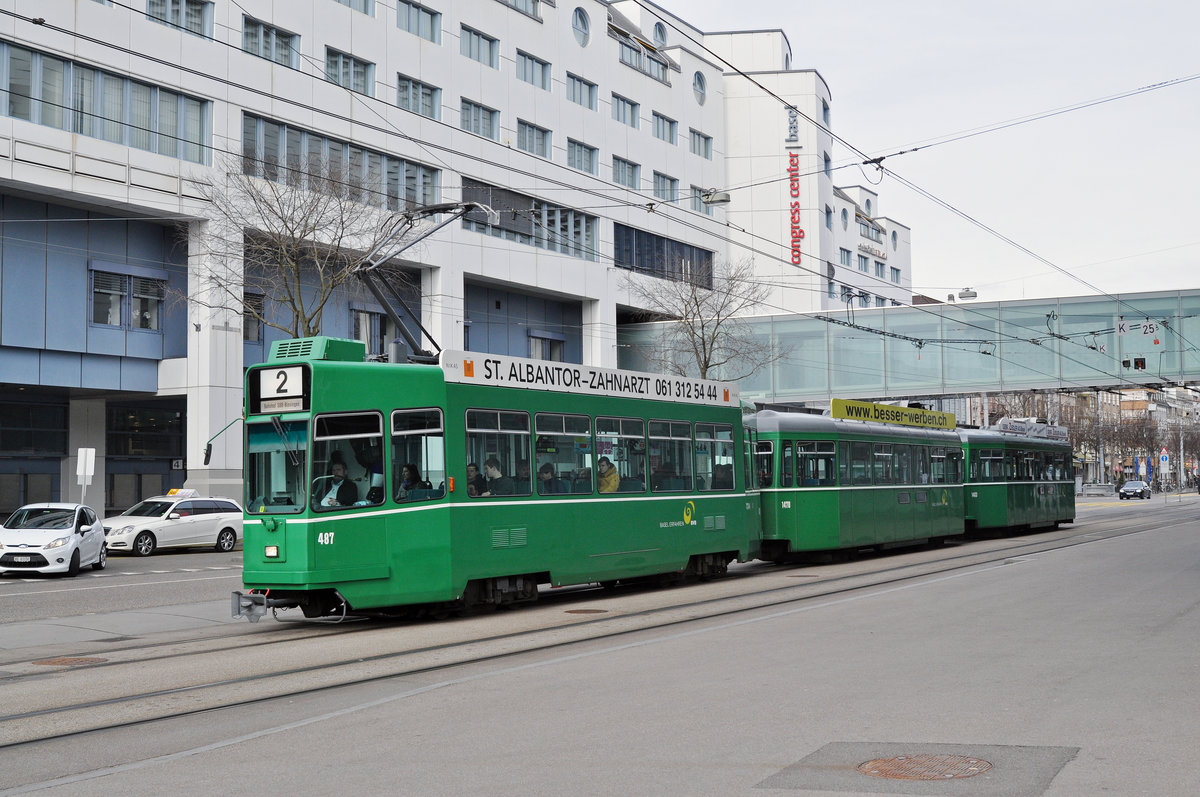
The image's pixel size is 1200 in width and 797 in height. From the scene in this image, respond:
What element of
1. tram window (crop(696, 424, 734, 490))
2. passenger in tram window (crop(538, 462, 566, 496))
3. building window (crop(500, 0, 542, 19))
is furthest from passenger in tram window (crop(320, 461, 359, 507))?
building window (crop(500, 0, 542, 19))

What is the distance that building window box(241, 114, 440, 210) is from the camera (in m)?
32.9

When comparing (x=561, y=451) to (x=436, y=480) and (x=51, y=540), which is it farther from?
(x=51, y=540)

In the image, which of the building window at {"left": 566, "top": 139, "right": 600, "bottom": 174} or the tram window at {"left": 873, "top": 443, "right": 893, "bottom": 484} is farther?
the building window at {"left": 566, "top": 139, "right": 600, "bottom": 174}

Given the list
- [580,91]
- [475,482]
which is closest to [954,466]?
[475,482]

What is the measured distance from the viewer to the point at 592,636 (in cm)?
1239

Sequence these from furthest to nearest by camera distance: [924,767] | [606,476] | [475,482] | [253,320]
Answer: [253,320], [606,476], [475,482], [924,767]

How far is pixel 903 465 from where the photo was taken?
2655 centimetres

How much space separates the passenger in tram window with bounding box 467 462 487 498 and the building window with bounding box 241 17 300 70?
25.6 metres

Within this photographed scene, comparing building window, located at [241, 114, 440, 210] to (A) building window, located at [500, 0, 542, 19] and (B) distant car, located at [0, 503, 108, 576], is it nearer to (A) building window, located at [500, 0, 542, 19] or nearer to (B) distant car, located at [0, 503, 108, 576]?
(A) building window, located at [500, 0, 542, 19]

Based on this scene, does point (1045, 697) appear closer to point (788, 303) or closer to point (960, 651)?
point (960, 651)

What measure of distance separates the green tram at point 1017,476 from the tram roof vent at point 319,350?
21.5m

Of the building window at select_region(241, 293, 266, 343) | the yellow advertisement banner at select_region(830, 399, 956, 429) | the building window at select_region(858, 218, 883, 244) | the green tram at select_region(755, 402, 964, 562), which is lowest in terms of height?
the green tram at select_region(755, 402, 964, 562)

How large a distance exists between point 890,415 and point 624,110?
95.4 ft

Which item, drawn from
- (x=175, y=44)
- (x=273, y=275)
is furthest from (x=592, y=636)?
(x=175, y=44)
